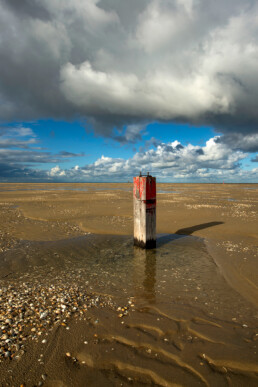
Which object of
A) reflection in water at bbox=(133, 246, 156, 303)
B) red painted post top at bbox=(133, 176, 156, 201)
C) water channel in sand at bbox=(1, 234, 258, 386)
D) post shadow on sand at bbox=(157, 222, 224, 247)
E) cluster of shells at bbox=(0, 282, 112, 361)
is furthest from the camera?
post shadow on sand at bbox=(157, 222, 224, 247)

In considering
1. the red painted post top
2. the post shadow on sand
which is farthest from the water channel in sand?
the red painted post top

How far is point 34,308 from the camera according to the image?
5.75 metres

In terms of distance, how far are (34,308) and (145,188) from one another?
22.2 feet

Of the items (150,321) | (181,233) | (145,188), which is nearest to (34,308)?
(150,321)

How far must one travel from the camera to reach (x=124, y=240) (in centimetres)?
1266

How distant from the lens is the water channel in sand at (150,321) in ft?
12.9

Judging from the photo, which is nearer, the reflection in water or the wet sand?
the wet sand

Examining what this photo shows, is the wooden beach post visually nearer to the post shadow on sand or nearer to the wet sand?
the wet sand

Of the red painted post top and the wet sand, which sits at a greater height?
the red painted post top

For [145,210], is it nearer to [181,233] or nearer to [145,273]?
[145,273]

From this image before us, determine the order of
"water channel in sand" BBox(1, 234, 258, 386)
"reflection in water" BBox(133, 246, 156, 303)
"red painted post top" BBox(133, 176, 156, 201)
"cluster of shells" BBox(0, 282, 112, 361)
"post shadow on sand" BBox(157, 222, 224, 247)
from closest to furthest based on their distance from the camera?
1. "water channel in sand" BBox(1, 234, 258, 386)
2. "cluster of shells" BBox(0, 282, 112, 361)
3. "reflection in water" BBox(133, 246, 156, 303)
4. "red painted post top" BBox(133, 176, 156, 201)
5. "post shadow on sand" BBox(157, 222, 224, 247)

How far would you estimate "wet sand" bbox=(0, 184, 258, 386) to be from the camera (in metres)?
3.97

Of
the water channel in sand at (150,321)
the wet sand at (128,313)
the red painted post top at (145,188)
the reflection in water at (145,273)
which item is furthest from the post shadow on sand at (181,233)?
the red painted post top at (145,188)

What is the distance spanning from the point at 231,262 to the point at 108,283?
17.6 ft
